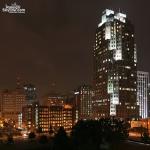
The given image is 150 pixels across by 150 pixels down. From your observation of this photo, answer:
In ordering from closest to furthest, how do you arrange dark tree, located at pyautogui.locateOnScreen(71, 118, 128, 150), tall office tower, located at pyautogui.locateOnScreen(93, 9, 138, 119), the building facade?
dark tree, located at pyautogui.locateOnScreen(71, 118, 128, 150) < the building facade < tall office tower, located at pyautogui.locateOnScreen(93, 9, 138, 119)

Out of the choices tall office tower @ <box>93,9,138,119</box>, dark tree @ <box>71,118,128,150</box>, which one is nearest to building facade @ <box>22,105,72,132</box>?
tall office tower @ <box>93,9,138,119</box>

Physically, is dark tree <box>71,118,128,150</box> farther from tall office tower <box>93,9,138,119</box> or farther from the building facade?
tall office tower <box>93,9,138,119</box>

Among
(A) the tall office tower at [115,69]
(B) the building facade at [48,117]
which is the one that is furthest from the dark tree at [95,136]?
(A) the tall office tower at [115,69]

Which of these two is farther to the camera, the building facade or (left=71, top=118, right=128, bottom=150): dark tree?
the building facade

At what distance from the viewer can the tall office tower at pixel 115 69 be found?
183000 mm

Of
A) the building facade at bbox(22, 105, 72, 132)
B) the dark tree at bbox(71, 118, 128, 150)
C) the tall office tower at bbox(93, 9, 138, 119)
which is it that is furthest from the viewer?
the tall office tower at bbox(93, 9, 138, 119)

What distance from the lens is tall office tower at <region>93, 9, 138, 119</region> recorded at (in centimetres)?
18300

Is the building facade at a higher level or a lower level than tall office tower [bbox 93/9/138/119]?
lower

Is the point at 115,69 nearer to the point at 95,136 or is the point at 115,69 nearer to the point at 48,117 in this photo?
the point at 48,117

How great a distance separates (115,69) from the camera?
18525 cm

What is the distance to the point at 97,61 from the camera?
643 ft

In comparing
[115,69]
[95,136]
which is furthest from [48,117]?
[95,136]

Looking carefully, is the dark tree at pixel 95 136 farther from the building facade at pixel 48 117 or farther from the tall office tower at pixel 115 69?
the tall office tower at pixel 115 69

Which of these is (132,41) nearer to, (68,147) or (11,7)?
(11,7)
